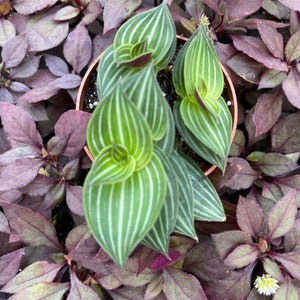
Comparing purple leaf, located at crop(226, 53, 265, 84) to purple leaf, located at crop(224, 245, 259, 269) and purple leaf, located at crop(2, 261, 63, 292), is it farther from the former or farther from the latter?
purple leaf, located at crop(2, 261, 63, 292)

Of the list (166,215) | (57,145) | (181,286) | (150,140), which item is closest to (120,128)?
(150,140)

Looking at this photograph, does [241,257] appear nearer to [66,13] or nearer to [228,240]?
[228,240]

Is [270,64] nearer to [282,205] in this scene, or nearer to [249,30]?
[249,30]

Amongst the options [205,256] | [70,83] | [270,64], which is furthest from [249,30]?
[205,256]

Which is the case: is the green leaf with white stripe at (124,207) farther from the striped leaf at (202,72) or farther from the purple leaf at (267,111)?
the purple leaf at (267,111)

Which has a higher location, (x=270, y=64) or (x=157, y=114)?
(x=157, y=114)

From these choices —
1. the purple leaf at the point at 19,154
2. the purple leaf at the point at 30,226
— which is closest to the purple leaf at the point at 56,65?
the purple leaf at the point at 19,154
